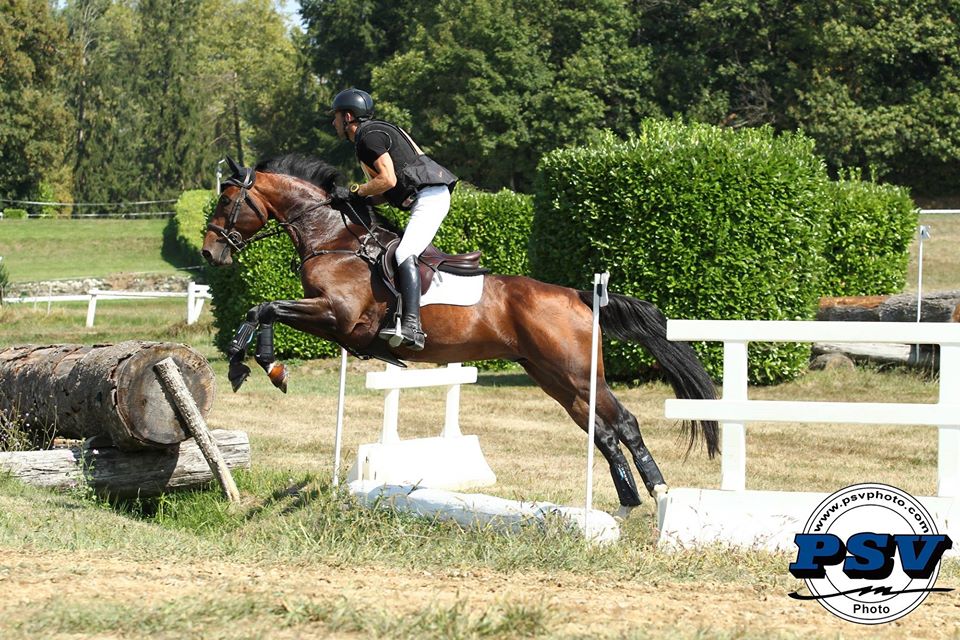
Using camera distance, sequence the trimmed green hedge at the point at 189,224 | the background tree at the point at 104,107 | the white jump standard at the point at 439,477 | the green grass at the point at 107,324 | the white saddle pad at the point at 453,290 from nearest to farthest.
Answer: the white jump standard at the point at 439,477, the white saddle pad at the point at 453,290, the green grass at the point at 107,324, the trimmed green hedge at the point at 189,224, the background tree at the point at 104,107

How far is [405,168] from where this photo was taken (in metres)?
7.55

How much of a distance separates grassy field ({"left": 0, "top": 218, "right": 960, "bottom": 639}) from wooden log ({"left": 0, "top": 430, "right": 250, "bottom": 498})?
140 millimetres

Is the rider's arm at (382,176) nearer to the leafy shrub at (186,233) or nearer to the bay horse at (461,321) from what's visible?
the bay horse at (461,321)

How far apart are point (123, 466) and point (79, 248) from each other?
43.1 m

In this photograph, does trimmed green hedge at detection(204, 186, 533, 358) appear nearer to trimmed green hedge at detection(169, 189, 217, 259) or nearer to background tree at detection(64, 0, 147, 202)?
trimmed green hedge at detection(169, 189, 217, 259)

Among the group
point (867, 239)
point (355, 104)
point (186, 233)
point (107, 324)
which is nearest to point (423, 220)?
point (355, 104)

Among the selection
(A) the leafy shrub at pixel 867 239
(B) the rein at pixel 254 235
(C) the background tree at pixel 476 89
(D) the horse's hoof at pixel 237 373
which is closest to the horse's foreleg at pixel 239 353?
(D) the horse's hoof at pixel 237 373

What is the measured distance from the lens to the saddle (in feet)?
24.6

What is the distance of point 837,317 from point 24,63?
155ft

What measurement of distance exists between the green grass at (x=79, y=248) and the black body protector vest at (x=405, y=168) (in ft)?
119

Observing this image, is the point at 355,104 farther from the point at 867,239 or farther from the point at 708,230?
the point at 867,239

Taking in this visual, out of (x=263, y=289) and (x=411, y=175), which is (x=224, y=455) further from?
(x=263, y=289)

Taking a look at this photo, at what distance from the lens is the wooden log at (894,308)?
15.4 meters

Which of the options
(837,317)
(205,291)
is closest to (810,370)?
(837,317)
